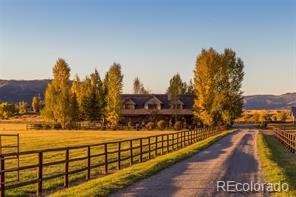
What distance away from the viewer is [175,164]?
21328 millimetres

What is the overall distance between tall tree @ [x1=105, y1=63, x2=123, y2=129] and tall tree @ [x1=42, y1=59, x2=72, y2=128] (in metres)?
8.15

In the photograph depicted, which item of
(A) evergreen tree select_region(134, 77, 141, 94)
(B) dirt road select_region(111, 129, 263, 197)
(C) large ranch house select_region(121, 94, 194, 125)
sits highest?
(A) evergreen tree select_region(134, 77, 141, 94)

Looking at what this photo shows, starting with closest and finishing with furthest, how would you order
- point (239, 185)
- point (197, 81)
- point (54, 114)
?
point (239, 185)
point (197, 81)
point (54, 114)

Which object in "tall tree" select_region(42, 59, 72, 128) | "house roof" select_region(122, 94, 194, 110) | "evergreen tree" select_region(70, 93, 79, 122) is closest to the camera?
"tall tree" select_region(42, 59, 72, 128)

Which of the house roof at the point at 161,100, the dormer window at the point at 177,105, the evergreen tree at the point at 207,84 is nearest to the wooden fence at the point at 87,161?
the evergreen tree at the point at 207,84

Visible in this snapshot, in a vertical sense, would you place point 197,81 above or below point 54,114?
above

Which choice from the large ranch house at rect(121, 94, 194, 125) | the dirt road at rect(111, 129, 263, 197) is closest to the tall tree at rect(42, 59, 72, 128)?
the large ranch house at rect(121, 94, 194, 125)

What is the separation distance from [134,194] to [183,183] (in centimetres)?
255

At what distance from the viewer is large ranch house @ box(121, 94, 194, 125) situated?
9675cm

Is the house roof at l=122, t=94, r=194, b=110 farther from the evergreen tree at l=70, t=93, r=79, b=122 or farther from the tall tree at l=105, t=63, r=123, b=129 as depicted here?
the evergreen tree at l=70, t=93, r=79, b=122

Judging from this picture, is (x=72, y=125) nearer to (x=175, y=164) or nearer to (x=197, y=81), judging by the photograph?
(x=197, y=81)

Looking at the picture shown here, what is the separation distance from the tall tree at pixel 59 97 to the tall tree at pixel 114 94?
321 inches

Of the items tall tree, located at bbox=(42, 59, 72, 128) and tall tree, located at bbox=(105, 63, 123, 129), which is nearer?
tall tree, located at bbox=(42, 59, 72, 128)

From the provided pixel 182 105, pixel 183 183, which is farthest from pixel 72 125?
pixel 183 183
